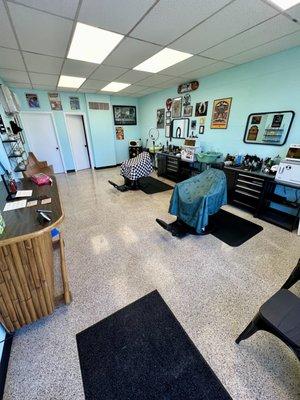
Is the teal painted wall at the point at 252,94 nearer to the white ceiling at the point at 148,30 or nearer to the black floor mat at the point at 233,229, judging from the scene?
the white ceiling at the point at 148,30

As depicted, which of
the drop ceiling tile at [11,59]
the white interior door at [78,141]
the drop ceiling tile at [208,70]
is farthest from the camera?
the white interior door at [78,141]

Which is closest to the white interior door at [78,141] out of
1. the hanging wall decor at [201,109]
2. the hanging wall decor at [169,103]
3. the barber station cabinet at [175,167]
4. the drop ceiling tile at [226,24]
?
the barber station cabinet at [175,167]

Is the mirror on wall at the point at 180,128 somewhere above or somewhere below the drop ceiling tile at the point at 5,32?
below

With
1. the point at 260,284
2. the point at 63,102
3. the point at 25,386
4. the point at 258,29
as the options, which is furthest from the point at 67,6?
the point at 63,102

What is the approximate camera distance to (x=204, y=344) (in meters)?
1.32

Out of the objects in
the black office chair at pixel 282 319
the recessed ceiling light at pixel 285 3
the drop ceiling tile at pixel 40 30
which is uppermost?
the recessed ceiling light at pixel 285 3

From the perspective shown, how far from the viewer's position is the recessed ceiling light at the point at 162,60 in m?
2.61

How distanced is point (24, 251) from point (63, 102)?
226 inches

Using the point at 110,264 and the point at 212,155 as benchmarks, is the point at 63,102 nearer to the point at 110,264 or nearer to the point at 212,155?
the point at 212,155

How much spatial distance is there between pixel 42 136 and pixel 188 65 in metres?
4.79

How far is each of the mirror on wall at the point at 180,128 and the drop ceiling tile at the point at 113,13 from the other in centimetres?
303

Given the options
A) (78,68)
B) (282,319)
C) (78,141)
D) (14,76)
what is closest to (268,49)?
(78,68)

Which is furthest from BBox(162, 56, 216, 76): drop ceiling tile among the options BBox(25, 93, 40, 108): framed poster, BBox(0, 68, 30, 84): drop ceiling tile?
BBox(25, 93, 40, 108): framed poster

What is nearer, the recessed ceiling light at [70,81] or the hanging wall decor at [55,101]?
the recessed ceiling light at [70,81]
